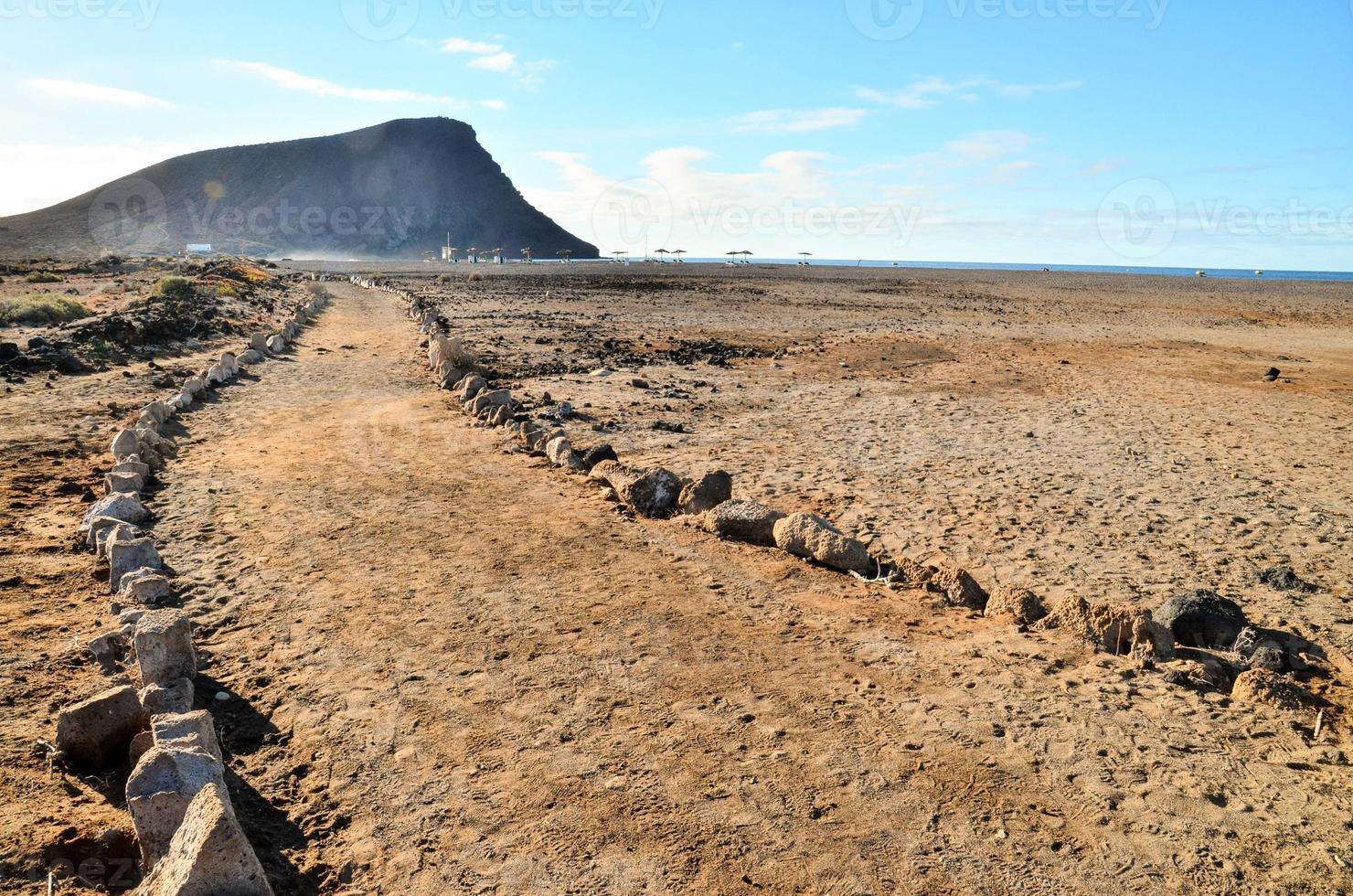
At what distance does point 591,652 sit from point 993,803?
2.07 m

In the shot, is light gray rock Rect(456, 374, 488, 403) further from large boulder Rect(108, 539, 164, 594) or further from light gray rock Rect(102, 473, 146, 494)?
large boulder Rect(108, 539, 164, 594)

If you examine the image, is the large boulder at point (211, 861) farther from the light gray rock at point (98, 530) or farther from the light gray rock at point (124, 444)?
the light gray rock at point (124, 444)

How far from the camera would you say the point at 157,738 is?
318cm

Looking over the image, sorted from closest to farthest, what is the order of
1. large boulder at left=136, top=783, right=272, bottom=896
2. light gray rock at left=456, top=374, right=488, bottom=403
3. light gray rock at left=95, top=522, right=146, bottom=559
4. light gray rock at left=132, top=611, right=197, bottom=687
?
large boulder at left=136, top=783, right=272, bottom=896 < light gray rock at left=132, top=611, right=197, bottom=687 < light gray rock at left=95, top=522, right=146, bottom=559 < light gray rock at left=456, top=374, right=488, bottom=403

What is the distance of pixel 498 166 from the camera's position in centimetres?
15812

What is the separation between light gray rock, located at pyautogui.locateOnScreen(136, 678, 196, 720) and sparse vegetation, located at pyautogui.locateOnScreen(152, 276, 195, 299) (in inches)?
984

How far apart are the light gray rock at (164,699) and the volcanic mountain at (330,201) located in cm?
12140

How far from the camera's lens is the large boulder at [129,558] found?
5.25m

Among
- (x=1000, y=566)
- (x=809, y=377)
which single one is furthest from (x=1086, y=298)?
(x=1000, y=566)

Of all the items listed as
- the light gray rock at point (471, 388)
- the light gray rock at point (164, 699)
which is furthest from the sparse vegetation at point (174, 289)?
the light gray rock at point (164, 699)

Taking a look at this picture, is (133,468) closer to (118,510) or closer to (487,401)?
(118,510)

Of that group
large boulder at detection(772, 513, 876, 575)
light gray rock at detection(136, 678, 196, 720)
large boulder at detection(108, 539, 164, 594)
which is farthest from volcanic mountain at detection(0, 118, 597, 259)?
light gray rock at detection(136, 678, 196, 720)

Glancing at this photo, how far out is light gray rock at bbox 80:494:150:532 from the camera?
6.11m

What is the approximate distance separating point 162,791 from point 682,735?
195 cm
